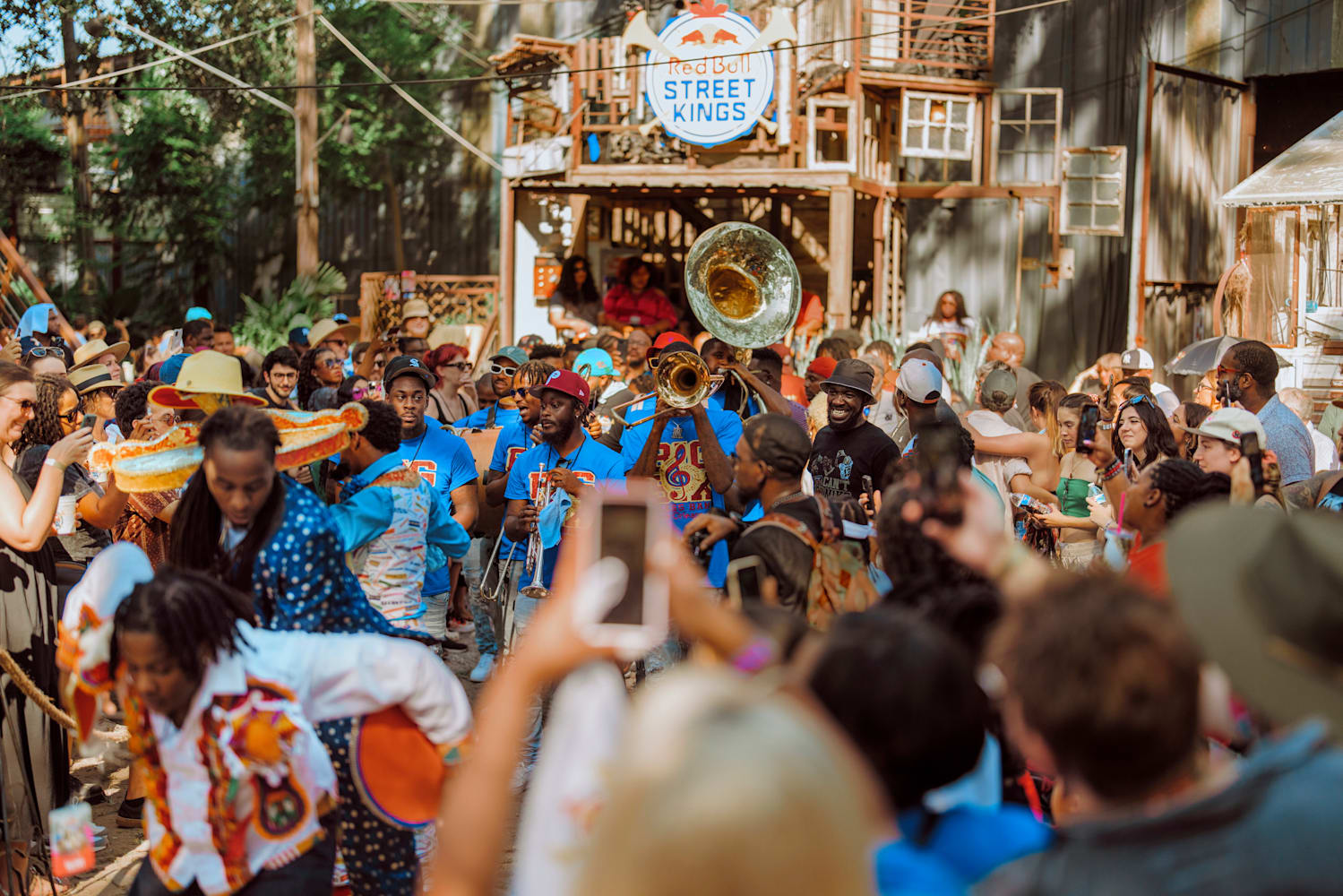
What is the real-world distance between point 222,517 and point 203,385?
1.57 meters

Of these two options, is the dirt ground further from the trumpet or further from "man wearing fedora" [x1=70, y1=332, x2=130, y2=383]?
"man wearing fedora" [x1=70, y1=332, x2=130, y2=383]

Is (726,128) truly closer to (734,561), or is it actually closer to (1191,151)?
(1191,151)

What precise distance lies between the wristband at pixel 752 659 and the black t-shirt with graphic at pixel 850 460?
12.6 ft

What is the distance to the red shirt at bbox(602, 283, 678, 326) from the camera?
16250 millimetres

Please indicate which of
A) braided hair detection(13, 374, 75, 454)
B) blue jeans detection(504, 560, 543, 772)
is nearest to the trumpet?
blue jeans detection(504, 560, 543, 772)

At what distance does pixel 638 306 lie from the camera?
53.6 feet

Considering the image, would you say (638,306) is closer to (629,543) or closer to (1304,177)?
(1304,177)

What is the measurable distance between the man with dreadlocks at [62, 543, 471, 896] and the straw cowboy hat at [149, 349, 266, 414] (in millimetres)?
2119

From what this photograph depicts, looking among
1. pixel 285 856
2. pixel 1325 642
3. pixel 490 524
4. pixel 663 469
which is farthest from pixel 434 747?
pixel 490 524

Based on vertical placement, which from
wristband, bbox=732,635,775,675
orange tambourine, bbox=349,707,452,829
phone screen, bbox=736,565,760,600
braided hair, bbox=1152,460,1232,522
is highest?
braided hair, bbox=1152,460,1232,522

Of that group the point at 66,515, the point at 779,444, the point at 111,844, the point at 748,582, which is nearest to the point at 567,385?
the point at 779,444

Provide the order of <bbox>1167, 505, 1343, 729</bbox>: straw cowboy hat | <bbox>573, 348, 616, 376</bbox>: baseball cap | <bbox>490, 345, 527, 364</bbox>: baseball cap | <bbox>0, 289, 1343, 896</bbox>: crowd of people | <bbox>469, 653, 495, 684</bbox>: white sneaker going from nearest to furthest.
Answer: <bbox>0, 289, 1343, 896</bbox>: crowd of people, <bbox>1167, 505, 1343, 729</bbox>: straw cowboy hat, <bbox>469, 653, 495, 684</bbox>: white sneaker, <bbox>490, 345, 527, 364</bbox>: baseball cap, <bbox>573, 348, 616, 376</bbox>: baseball cap

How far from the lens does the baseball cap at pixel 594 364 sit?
10070 millimetres

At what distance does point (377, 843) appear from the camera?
3.60 meters
